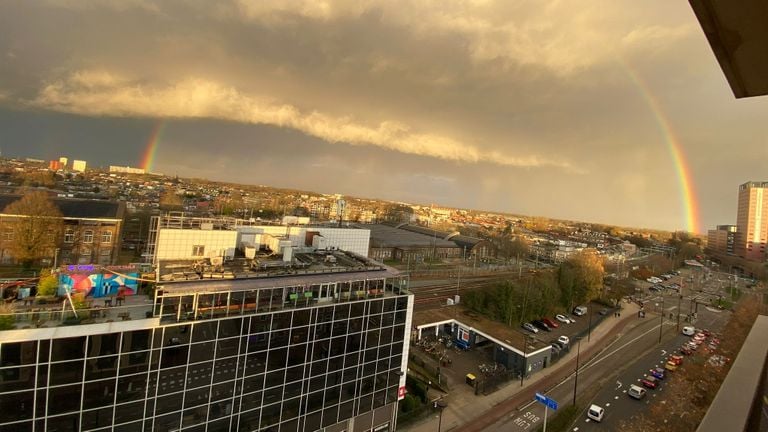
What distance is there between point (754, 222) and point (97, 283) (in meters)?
132

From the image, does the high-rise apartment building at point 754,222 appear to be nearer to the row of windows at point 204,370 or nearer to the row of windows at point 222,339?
the row of windows at point 222,339

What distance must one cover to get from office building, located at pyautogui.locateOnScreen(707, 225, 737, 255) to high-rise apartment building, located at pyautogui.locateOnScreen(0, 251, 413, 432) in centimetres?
13058

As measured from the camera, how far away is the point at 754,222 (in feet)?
303

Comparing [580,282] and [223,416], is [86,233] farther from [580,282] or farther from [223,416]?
[580,282]

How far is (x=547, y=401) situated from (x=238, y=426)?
14.6m

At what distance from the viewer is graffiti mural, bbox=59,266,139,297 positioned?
13.4 m

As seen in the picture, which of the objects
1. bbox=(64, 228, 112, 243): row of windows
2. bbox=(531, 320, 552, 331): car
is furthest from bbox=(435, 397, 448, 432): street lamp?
bbox=(64, 228, 112, 243): row of windows

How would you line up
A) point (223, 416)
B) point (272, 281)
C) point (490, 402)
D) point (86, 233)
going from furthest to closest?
point (86, 233) → point (490, 402) → point (272, 281) → point (223, 416)

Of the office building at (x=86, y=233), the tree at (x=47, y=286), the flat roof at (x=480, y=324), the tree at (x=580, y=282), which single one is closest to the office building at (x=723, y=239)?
the tree at (x=580, y=282)

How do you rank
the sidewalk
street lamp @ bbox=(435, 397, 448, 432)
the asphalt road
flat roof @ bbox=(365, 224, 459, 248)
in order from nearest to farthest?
1. street lamp @ bbox=(435, 397, 448, 432)
2. the sidewalk
3. the asphalt road
4. flat roof @ bbox=(365, 224, 459, 248)

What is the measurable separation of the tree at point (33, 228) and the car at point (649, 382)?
5262 cm

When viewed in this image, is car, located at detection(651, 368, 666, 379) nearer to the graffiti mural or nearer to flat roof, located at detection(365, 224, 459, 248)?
the graffiti mural

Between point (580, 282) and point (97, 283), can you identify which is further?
point (580, 282)

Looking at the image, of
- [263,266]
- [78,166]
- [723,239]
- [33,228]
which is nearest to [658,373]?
[263,266]
